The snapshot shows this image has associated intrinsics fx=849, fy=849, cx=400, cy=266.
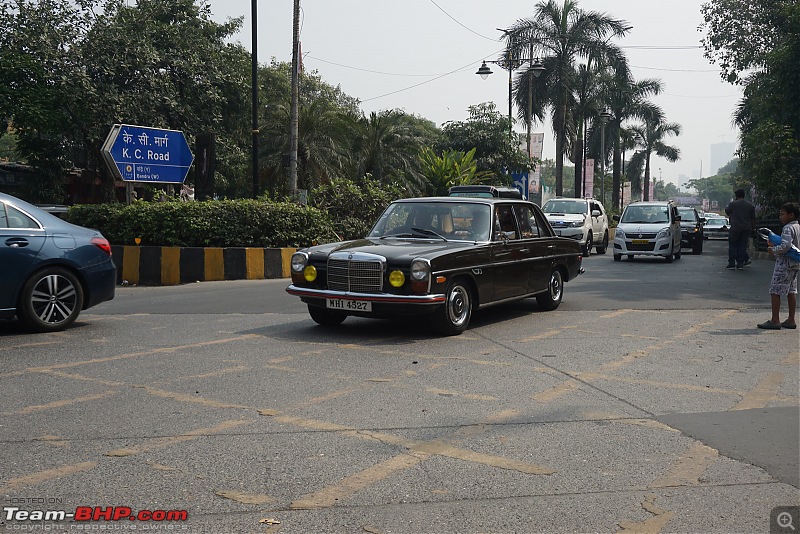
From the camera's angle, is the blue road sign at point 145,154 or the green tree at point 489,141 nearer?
the blue road sign at point 145,154

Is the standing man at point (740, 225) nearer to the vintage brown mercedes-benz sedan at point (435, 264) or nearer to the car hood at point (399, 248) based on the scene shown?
the vintage brown mercedes-benz sedan at point (435, 264)

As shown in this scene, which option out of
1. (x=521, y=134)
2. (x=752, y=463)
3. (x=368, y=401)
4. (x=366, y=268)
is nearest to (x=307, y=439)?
(x=368, y=401)

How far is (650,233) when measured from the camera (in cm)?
2333

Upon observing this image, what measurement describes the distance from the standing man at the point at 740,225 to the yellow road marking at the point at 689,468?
15935 millimetres

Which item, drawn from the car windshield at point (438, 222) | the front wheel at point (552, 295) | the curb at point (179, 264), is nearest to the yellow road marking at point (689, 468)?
the car windshield at point (438, 222)

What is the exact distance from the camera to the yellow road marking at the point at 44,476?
4191mm

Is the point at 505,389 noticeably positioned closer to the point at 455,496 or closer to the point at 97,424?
the point at 455,496

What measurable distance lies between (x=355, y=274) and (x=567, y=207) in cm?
1804

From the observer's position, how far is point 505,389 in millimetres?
6605

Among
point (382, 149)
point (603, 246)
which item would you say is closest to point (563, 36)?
point (382, 149)

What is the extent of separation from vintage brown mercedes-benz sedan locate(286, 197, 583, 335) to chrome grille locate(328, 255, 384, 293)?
0.01 m

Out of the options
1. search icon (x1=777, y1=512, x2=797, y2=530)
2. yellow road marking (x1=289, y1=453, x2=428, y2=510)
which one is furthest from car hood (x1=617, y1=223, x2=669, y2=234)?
search icon (x1=777, y1=512, x2=797, y2=530)

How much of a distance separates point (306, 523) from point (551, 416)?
97.2 inches

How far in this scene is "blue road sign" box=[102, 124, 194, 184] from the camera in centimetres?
1662
